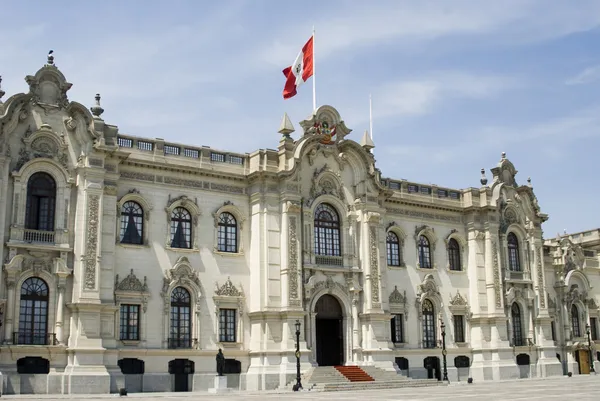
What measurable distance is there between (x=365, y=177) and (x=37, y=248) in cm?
1934

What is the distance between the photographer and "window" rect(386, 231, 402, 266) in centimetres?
4775

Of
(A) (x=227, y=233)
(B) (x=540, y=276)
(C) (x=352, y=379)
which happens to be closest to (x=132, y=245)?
(A) (x=227, y=233)

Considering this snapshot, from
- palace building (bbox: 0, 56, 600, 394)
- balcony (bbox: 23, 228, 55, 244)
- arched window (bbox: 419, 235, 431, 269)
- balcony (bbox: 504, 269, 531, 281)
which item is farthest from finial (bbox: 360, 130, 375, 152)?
balcony (bbox: 23, 228, 55, 244)

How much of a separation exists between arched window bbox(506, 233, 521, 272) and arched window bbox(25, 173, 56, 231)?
30.3 meters

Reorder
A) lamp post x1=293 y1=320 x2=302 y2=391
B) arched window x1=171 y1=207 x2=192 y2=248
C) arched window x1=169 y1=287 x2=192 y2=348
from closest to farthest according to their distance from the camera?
lamp post x1=293 y1=320 x2=302 y2=391 < arched window x1=169 y1=287 x2=192 y2=348 < arched window x1=171 y1=207 x2=192 y2=248

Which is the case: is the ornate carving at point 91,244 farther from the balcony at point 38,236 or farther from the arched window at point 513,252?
the arched window at point 513,252

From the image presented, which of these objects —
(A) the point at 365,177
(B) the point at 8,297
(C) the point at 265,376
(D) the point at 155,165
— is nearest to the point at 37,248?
(B) the point at 8,297

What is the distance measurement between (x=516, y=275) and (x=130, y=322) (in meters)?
27.0

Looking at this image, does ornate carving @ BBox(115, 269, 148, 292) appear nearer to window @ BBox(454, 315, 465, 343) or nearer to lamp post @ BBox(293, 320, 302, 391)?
lamp post @ BBox(293, 320, 302, 391)

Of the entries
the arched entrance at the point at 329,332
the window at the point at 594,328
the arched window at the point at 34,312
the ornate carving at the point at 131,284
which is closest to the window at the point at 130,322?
the ornate carving at the point at 131,284

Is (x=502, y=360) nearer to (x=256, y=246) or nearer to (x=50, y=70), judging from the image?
(x=256, y=246)

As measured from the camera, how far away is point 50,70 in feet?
120

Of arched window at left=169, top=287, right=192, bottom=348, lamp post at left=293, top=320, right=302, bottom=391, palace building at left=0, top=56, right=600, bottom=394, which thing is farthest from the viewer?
arched window at left=169, top=287, right=192, bottom=348

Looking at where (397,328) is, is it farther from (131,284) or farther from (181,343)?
(131,284)
